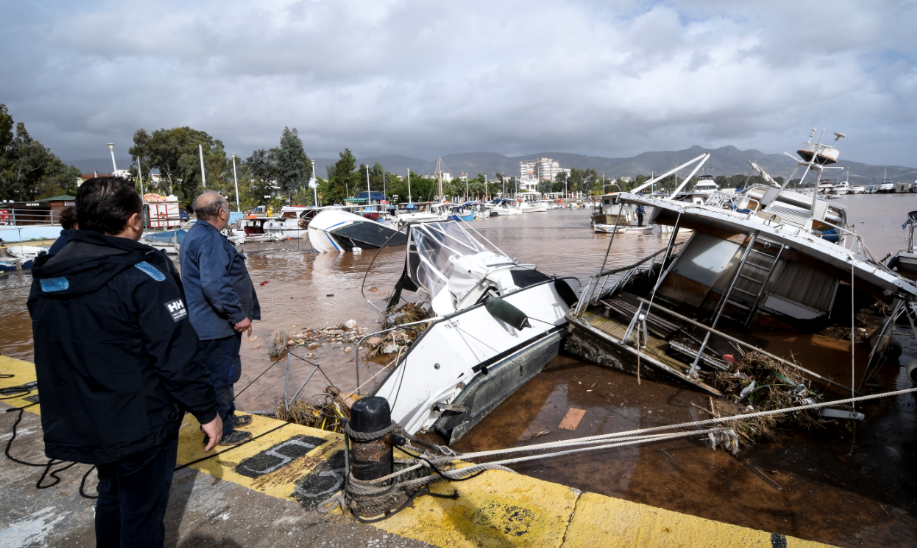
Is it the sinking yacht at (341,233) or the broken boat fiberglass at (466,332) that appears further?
the sinking yacht at (341,233)

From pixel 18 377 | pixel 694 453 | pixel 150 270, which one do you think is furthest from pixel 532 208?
pixel 150 270

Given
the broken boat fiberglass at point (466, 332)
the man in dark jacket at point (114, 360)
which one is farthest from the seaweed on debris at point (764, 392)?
the man in dark jacket at point (114, 360)

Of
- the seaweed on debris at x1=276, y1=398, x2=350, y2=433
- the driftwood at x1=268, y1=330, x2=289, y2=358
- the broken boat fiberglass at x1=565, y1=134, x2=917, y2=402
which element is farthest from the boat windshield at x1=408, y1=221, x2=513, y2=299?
the seaweed on debris at x1=276, y1=398, x2=350, y2=433

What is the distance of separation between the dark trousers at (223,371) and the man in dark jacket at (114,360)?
150 centimetres

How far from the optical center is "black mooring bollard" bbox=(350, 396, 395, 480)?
8.43 ft

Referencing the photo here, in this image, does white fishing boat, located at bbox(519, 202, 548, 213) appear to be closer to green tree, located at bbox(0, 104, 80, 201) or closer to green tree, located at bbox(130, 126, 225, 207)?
green tree, located at bbox(130, 126, 225, 207)

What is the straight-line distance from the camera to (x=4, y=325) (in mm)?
10797

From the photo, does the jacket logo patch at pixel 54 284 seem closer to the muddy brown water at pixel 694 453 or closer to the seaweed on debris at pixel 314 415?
the seaweed on debris at pixel 314 415

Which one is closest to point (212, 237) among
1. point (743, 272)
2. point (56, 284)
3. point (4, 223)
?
point (56, 284)

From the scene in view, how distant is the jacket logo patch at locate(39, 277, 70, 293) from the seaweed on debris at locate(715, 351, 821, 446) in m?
5.92

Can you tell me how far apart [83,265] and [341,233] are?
2312 cm

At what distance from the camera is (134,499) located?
1.93 m

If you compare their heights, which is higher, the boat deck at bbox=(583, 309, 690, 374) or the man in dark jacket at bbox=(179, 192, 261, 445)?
the man in dark jacket at bbox=(179, 192, 261, 445)

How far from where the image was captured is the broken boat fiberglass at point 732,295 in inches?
255
